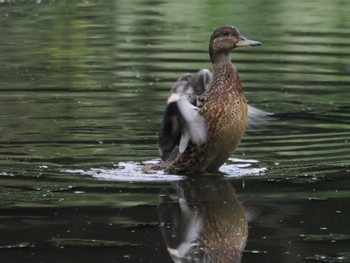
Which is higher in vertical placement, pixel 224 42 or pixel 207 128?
pixel 224 42

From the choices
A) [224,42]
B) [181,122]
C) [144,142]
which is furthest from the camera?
[144,142]

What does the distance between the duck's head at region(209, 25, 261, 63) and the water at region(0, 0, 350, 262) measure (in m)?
0.83

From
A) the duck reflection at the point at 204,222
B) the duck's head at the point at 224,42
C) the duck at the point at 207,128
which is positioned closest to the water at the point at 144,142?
the duck reflection at the point at 204,222

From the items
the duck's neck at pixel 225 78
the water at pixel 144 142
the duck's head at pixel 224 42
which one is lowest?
the water at pixel 144 142

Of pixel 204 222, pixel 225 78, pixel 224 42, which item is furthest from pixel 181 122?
pixel 204 222

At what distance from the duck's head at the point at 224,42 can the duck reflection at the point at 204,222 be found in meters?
1.08

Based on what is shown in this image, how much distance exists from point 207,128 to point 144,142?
143cm

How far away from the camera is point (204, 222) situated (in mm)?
7391

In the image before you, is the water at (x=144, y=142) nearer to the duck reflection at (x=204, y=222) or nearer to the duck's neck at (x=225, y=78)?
the duck reflection at (x=204, y=222)

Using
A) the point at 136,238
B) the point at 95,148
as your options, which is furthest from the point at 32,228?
the point at 95,148

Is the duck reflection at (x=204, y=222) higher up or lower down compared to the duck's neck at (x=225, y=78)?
lower down

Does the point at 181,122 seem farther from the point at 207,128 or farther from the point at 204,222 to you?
the point at 204,222

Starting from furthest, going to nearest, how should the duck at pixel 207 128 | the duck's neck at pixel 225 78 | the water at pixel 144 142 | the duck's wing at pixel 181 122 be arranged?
the duck's neck at pixel 225 78, the duck at pixel 207 128, the duck's wing at pixel 181 122, the water at pixel 144 142

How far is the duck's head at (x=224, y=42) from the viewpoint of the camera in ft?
30.8
